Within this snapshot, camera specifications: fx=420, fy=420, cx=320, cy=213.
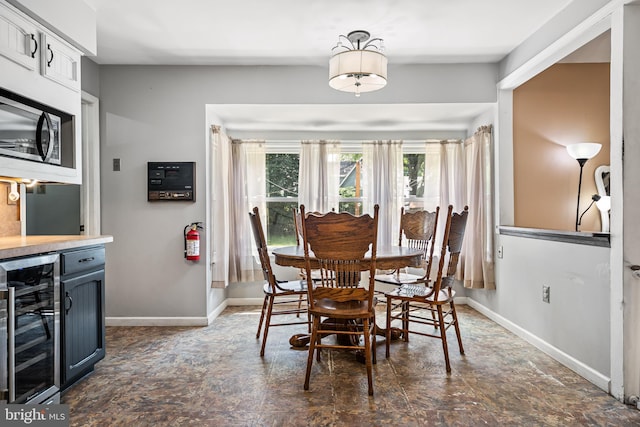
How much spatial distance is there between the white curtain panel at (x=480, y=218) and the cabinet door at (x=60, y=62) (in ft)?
11.6

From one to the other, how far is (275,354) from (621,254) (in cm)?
232

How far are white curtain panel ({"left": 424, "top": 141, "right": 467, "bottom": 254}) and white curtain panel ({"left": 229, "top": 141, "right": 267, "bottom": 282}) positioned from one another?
1932mm

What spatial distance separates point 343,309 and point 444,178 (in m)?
2.82

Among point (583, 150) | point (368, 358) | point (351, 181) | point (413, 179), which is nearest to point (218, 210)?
point (351, 181)

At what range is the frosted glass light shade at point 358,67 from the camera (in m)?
2.82

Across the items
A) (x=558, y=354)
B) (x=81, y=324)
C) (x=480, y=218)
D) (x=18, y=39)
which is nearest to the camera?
(x=18, y=39)

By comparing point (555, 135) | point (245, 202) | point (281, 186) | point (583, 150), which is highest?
point (555, 135)

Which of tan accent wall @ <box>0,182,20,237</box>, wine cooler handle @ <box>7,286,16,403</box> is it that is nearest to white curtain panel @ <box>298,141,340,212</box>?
tan accent wall @ <box>0,182,20,237</box>

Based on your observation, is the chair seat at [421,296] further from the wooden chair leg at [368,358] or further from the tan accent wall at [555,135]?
the tan accent wall at [555,135]

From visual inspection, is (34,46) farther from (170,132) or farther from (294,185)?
(294,185)

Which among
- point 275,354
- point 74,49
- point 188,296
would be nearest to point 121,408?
point 275,354

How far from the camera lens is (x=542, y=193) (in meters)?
3.95

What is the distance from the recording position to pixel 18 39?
2.33 metres

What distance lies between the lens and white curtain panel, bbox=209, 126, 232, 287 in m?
4.20
